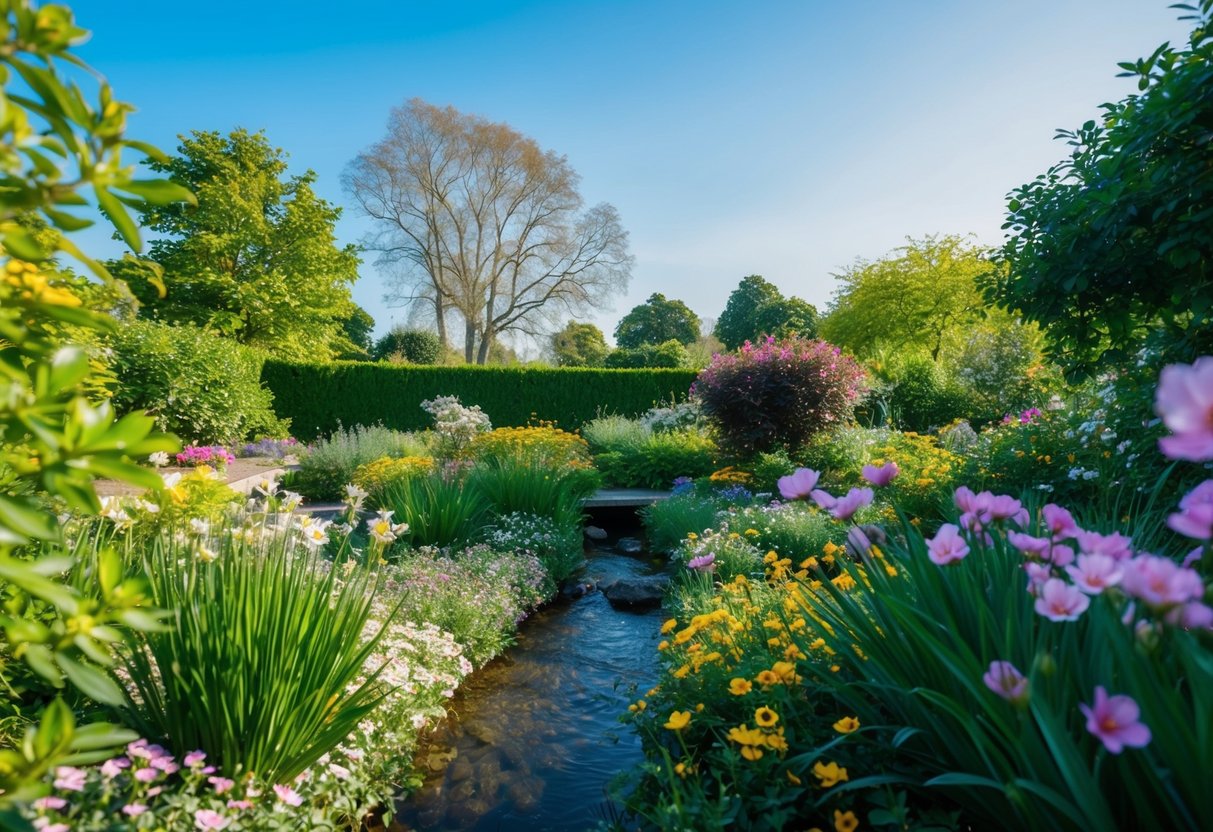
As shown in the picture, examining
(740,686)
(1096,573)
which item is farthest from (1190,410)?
(740,686)

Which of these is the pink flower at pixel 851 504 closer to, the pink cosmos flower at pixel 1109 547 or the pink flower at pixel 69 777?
the pink cosmos flower at pixel 1109 547

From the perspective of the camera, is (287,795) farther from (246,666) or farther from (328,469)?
(328,469)

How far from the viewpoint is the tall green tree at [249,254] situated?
58.7 feet

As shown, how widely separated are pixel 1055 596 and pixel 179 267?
21797 millimetres

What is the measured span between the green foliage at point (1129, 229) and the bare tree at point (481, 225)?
81.4ft

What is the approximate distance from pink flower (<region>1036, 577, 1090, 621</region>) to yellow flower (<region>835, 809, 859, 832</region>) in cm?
73

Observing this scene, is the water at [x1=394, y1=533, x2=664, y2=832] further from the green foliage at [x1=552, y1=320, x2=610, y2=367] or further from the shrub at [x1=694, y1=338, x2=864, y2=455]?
the green foliage at [x1=552, y1=320, x2=610, y2=367]

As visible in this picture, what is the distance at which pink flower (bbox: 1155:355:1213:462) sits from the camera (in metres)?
0.73

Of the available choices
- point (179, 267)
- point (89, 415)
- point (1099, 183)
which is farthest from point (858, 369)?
point (179, 267)

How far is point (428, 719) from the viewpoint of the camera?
10.7ft

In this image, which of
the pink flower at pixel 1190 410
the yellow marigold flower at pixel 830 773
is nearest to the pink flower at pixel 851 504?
the yellow marigold flower at pixel 830 773

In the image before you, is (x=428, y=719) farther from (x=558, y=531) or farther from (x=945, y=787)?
(x=558, y=531)

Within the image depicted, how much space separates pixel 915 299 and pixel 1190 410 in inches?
838

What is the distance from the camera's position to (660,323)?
4534cm
